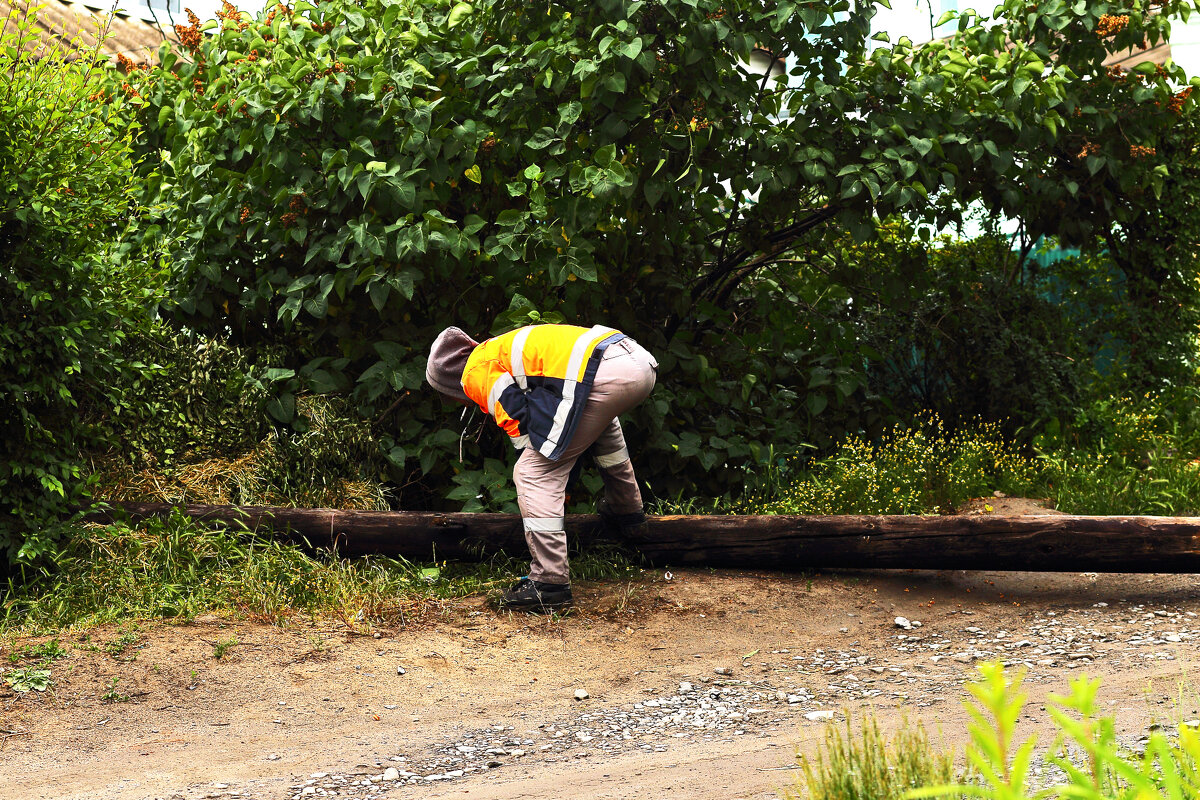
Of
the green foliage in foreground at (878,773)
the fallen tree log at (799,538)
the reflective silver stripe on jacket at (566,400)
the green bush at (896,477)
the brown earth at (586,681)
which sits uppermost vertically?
the reflective silver stripe on jacket at (566,400)

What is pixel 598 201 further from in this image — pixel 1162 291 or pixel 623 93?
pixel 1162 291

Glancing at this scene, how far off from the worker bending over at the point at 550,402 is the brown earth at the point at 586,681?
0.30 metres

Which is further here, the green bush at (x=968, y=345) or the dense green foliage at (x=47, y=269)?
the green bush at (x=968, y=345)

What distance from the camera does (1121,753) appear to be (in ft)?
9.82

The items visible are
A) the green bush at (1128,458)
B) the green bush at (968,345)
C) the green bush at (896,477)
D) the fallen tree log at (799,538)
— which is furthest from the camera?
the green bush at (968,345)

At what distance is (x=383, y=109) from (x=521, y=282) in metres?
1.25

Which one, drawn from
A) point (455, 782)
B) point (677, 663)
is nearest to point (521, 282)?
point (677, 663)

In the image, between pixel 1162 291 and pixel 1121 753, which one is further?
pixel 1162 291

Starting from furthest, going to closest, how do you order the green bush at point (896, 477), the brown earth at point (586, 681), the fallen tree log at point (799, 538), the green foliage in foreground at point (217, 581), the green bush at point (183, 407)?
the green bush at point (896, 477) → the green bush at point (183, 407) → the fallen tree log at point (799, 538) → the green foliage in foreground at point (217, 581) → the brown earth at point (586, 681)

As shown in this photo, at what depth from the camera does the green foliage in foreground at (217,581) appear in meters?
4.88

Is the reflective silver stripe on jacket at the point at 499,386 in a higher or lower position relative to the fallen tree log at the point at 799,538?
higher

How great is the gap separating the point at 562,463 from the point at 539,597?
640 millimetres

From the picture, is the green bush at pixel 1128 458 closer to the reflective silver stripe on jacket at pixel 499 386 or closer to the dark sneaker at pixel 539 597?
the dark sneaker at pixel 539 597

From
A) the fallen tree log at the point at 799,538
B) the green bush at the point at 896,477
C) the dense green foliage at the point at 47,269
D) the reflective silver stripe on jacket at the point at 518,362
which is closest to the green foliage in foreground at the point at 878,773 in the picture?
the reflective silver stripe on jacket at the point at 518,362
